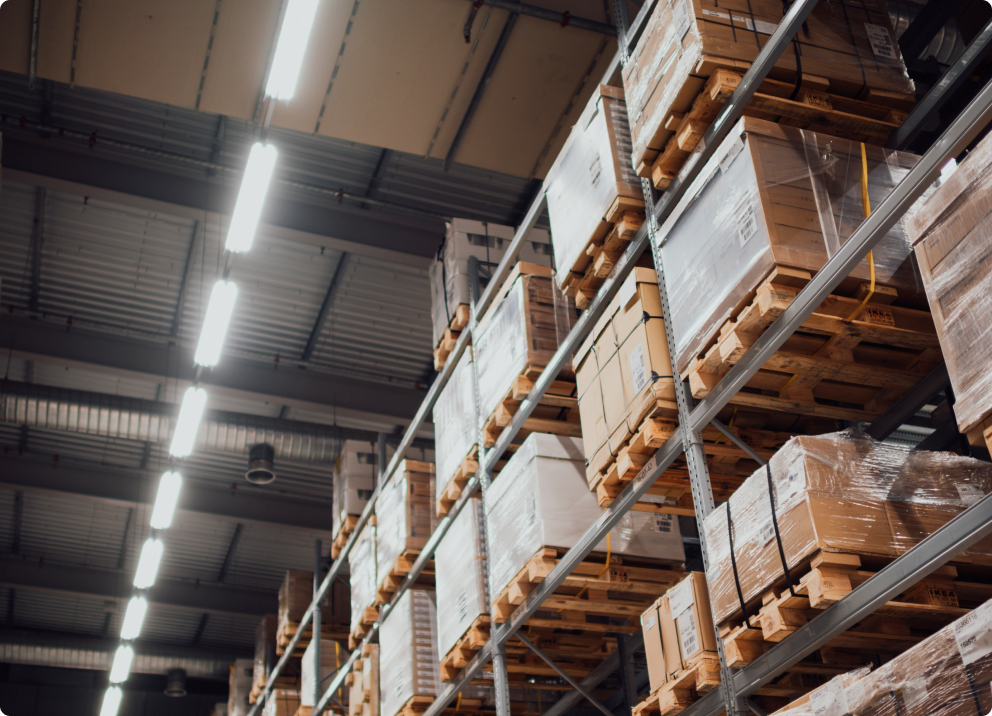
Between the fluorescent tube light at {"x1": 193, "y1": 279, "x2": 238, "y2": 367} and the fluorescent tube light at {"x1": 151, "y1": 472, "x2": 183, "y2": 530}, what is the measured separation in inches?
79.5

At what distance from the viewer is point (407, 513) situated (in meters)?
9.52

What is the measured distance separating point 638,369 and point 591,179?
154cm

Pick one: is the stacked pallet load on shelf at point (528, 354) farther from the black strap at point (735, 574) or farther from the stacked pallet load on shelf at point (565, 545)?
the black strap at point (735, 574)

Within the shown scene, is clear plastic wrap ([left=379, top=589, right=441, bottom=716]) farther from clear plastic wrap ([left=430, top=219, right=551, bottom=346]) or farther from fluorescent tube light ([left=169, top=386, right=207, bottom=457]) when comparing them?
fluorescent tube light ([left=169, top=386, right=207, bottom=457])

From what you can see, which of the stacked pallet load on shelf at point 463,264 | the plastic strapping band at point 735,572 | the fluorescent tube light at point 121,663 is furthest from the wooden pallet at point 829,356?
the fluorescent tube light at point 121,663

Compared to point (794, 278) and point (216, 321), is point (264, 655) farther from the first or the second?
point (794, 278)

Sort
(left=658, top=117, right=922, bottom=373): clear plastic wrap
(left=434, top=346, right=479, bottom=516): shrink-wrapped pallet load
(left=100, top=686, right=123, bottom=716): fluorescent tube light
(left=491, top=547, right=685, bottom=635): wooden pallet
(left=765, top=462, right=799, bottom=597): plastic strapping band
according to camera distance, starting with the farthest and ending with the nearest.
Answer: (left=100, top=686, right=123, bottom=716): fluorescent tube light
(left=434, top=346, right=479, bottom=516): shrink-wrapped pallet load
(left=491, top=547, right=685, bottom=635): wooden pallet
(left=658, top=117, right=922, bottom=373): clear plastic wrap
(left=765, top=462, right=799, bottom=597): plastic strapping band

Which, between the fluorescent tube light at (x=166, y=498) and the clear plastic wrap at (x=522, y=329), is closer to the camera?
the clear plastic wrap at (x=522, y=329)

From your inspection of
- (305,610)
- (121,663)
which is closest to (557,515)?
(305,610)

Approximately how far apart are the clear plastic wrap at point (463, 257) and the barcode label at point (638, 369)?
3344 mm

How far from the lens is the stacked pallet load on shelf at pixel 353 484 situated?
12062 millimetres

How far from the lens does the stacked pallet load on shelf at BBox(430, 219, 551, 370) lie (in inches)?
360

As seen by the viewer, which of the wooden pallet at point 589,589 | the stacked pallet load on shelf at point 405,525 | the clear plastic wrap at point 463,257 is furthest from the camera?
the stacked pallet load on shelf at point 405,525

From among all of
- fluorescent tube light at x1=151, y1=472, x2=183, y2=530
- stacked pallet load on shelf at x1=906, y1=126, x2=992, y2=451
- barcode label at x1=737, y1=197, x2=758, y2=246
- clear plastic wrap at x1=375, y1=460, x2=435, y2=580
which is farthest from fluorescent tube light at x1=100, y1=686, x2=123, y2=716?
stacked pallet load on shelf at x1=906, y1=126, x2=992, y2=451
